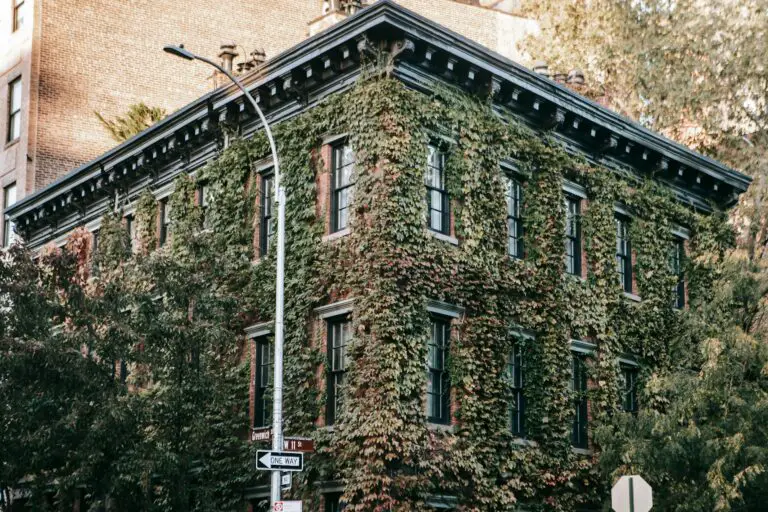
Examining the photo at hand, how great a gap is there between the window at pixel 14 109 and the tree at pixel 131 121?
2.97m

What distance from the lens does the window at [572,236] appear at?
30.0 meters

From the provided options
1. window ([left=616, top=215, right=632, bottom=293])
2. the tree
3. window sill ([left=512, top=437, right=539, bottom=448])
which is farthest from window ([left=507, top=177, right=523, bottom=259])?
the tree

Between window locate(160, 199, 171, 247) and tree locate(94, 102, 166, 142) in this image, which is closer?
window locate(160, 199, 171, 247)

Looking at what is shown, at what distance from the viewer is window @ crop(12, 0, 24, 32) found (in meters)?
45.1

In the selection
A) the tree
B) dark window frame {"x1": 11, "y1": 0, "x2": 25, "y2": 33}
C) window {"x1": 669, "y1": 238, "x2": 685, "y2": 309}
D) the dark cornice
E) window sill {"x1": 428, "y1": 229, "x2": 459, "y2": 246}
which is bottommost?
window sill {"x1": 428, "y1": 229, "x2": 459, "y2": 246}

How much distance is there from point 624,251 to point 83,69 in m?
21.7

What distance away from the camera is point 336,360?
25.6 metres

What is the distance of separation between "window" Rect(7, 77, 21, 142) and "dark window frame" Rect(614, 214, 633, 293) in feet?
74.0

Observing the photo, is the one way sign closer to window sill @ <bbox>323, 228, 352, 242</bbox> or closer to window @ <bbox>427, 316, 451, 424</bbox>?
window @ <bbox>427, 316, 451, 424</bbox>

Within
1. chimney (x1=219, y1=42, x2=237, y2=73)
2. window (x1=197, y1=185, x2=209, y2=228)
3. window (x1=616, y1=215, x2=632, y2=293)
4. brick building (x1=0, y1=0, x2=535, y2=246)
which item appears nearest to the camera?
window (x1=197, y1=185, x2=209, y2=228)

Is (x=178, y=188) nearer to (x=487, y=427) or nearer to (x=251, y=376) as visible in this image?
(x=251, y=376)

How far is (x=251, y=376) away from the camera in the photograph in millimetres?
27734

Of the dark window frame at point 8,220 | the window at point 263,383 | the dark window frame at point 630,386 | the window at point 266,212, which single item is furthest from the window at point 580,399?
the dark window frame at point 8,220

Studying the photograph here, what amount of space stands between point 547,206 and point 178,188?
358 inches
